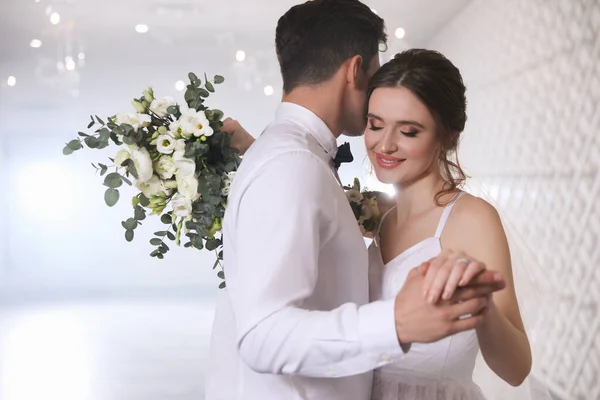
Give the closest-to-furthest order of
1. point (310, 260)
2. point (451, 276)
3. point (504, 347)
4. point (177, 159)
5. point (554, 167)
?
point (451, 276) → point (310, 260) → point (504, 347) → point (177, 159) → point (554, 167)

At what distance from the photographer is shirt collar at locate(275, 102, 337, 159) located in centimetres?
156

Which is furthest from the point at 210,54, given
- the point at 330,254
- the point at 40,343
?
the point at 330,254

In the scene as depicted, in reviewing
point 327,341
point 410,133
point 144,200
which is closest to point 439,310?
point 327,341

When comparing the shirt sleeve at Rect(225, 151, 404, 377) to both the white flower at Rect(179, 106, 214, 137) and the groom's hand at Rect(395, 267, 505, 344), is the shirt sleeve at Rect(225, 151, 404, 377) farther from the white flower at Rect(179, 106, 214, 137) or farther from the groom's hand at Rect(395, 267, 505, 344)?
the white flower at Rect(179, 106, 214, 137)

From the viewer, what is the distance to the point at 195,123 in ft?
5.95

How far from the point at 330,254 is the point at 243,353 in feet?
0.86

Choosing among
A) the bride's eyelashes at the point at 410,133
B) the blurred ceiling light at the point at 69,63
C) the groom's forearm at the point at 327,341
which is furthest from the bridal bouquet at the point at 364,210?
the blurred ceiling light at the point at 69,63

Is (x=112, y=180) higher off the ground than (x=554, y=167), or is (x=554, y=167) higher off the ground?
(x=554, y=167)

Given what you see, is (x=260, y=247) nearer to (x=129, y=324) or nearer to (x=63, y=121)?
(x=129, y=324)

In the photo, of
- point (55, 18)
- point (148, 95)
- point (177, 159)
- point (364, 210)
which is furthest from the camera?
point (55, 18)

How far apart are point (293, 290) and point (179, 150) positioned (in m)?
0.69

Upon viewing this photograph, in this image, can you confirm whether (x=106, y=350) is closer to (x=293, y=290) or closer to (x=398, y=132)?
(x=398, y=132)

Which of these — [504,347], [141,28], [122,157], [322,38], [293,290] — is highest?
[141,28]

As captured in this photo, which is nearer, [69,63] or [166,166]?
[166,166]
